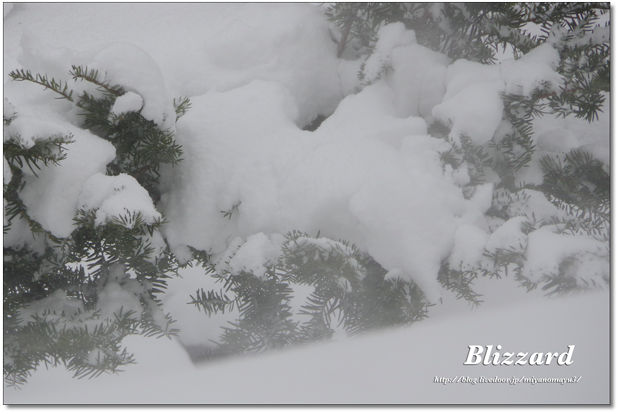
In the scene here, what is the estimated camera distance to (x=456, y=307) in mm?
743

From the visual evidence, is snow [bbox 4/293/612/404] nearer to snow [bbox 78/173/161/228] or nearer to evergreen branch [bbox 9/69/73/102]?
snow [bbox 78/173/161/228]

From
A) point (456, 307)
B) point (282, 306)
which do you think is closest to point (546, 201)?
point (456, 307)

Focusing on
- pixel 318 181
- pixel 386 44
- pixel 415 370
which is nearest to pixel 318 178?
pixel 318 181

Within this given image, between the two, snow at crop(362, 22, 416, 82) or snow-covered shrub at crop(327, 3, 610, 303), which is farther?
snow at crop(362, 22, 416, 82)

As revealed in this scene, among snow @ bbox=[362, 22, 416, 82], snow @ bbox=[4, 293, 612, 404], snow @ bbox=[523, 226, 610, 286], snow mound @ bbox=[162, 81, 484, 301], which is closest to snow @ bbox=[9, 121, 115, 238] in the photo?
snow mound @ bbox=[162, 81, 484, 301]

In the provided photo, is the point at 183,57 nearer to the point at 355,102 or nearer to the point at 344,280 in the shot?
the point at 355,102

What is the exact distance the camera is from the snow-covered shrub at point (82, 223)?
1.61 feet

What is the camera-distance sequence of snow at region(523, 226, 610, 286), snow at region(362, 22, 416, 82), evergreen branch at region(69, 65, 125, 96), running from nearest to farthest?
snow at region(523, 226, 610, 286) → evergreen branch at region(69, 65, 125, 96) → snow at region(362, 22, 416, 82)

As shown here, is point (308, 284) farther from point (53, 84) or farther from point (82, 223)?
point (53, 84)

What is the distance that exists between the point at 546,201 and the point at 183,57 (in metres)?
0.77

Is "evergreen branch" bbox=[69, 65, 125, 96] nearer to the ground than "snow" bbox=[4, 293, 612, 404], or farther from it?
farther from it

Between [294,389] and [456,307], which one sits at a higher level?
[456,307]

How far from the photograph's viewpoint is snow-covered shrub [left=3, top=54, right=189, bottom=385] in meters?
0.49

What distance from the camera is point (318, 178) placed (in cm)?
59
